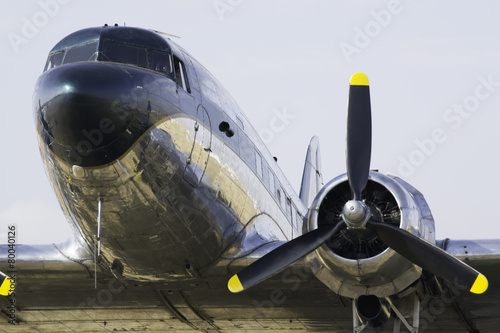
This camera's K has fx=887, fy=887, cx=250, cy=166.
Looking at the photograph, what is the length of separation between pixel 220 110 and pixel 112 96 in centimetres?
312

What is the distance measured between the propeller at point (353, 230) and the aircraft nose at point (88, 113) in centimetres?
284

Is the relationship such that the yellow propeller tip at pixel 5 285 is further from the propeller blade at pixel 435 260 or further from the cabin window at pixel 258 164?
the propeller blade at pixel 435 260

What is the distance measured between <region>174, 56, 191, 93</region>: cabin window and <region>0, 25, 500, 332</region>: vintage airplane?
0.04m

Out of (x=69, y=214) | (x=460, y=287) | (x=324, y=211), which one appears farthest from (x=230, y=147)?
(x=460, y=287)

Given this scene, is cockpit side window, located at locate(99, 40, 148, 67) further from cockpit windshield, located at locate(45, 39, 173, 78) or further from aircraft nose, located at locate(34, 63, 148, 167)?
aircraft nose, located at locate(34, 63, 148, 167)

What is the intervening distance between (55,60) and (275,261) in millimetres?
4426

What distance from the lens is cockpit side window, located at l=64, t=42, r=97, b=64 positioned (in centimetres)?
1260

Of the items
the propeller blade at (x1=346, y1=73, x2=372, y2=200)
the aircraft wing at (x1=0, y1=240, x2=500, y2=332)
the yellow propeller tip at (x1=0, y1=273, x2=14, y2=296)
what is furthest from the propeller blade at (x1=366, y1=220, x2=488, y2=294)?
the yellow propeller tip at (x1=0, y1=273, x2=14, y2=296)

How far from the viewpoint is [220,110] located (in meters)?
14.2

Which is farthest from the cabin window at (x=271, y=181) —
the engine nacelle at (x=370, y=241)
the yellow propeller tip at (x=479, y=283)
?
the yellow propeller tip at (x=479, y=283)

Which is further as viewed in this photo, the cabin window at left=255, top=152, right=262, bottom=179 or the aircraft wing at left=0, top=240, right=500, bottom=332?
the cabin window at left=255, top=152, right=262, bottom=179

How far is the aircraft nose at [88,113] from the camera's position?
11195mm

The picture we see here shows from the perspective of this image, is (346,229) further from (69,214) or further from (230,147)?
(69,214)

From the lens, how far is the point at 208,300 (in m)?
15.0
